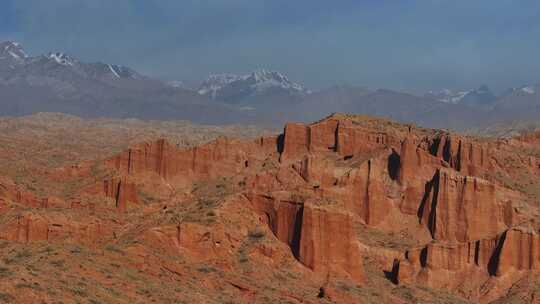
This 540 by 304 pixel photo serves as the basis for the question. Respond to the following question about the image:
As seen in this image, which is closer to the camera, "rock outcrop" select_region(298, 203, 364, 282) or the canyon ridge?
the canyon ridge

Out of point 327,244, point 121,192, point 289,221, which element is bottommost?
point 327,244

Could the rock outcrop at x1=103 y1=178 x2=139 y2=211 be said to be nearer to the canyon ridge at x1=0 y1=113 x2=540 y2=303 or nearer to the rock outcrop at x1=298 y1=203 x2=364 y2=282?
the canyon ridge at x1=0 y1=113 x2=540 y2=303

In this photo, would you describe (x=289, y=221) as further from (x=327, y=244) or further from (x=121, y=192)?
(x=121, y=192)

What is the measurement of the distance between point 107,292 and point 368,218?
4790 cm

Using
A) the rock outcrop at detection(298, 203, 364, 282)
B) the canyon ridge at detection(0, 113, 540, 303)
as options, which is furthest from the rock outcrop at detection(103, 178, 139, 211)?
the rock outcrop at detection(298, 203, 364, 282)

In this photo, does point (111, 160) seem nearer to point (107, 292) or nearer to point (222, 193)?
point (222, 193)

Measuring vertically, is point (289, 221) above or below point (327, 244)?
above

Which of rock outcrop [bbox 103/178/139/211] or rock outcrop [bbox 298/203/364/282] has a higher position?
rock outcrop [bbox 103/178/139/211]

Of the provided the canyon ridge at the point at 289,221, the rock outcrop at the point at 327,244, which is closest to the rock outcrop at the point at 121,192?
the canyon ridge at the point at 289,221

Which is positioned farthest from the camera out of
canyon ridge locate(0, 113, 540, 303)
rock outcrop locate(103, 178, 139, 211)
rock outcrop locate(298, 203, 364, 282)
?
rock outcrop locate(103, 178, 139, 211)

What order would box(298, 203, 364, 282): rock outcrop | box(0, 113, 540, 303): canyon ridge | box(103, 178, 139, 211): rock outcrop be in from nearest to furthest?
box(0, 113, 540, 303): canyon ridge, box(298, 203, 364, 282): rock outcrop, box(103, 178, 139, 211): rock outcrop

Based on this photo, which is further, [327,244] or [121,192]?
[121,192]

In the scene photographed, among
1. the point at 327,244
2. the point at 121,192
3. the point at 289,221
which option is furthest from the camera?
the point at 121,192

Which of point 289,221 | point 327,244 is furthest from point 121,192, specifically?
point 327,244
